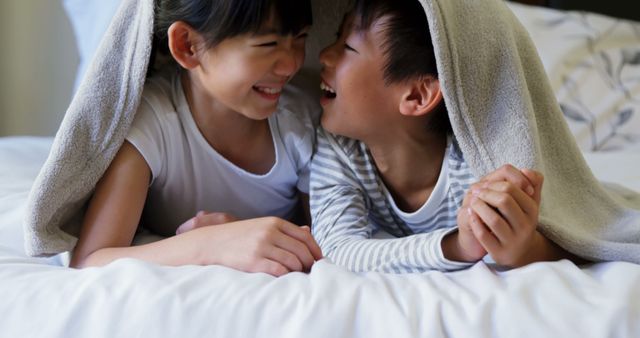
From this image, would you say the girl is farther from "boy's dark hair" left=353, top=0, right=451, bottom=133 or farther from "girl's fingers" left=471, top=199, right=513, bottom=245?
"girl's fingers" left=471, top=199, right=513, bottom=245

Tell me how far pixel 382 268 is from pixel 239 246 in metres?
0.17

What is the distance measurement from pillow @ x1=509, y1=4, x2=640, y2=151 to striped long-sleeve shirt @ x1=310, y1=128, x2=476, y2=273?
668 mm

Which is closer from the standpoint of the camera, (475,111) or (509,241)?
(509,241)

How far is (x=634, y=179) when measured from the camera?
136 centimetres

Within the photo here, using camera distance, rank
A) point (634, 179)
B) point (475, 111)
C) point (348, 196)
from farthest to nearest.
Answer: point (634, 179) → point (348, 196) → point (475, 111)

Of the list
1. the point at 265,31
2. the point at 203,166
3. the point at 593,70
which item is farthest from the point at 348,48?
the point at 593,70

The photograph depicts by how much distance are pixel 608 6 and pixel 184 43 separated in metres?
1.36

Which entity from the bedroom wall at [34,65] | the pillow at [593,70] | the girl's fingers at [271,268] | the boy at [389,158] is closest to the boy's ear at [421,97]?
the boy at [389,158]

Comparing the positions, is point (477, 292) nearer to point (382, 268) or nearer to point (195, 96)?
point (382, 268)

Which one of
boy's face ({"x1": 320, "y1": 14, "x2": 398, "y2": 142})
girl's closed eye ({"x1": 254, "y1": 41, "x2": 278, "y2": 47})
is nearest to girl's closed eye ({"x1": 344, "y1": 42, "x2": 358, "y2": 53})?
boy's face ({"x1": 320, "y1": 14, "x2": 398, "y2": 142})

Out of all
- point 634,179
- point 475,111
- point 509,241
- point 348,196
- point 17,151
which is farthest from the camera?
point 17,151

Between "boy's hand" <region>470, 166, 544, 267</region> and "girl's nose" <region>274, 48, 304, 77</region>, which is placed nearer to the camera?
"boy's hand" <region>470, 166, 544, 267</region>

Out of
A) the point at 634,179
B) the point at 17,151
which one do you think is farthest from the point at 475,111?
the point at 17,151

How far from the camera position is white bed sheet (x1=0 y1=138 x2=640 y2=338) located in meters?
0.71
